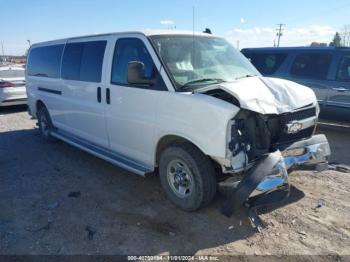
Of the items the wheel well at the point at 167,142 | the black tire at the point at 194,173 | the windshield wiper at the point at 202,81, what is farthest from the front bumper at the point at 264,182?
the windshield wiper at the point at 202,81

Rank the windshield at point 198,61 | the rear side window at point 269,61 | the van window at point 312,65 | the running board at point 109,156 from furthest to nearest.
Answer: the rear side window at point 269,61, the van window at point 312,65, the running board at point 109,156, the windshield at point 198,61

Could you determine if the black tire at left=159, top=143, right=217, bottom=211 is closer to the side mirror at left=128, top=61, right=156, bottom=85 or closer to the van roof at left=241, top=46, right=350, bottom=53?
the side mirror at left=128, top=61, right=156, bottom=85

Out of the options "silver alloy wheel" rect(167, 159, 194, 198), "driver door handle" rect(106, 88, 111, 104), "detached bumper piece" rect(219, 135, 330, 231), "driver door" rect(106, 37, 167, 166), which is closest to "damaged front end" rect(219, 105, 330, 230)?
"detached bumper piece" rect(219, 135, 330, 231)

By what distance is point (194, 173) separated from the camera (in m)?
3.78

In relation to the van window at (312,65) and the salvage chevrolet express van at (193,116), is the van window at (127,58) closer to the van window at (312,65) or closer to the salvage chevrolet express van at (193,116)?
the salvage chevrolet express van at (193,116)

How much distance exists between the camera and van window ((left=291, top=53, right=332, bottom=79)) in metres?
7.45

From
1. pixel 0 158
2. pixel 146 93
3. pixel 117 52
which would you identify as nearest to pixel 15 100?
pixel 0 158

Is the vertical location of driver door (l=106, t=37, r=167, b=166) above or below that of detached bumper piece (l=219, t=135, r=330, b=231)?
above

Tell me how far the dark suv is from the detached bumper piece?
13.1 ft

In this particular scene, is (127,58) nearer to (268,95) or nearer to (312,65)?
(268,95)

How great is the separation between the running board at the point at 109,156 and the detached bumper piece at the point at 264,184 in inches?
50.9

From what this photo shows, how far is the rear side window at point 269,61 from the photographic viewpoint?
824cm

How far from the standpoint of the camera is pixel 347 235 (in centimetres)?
353

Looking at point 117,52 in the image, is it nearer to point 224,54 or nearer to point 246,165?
point 224,54
